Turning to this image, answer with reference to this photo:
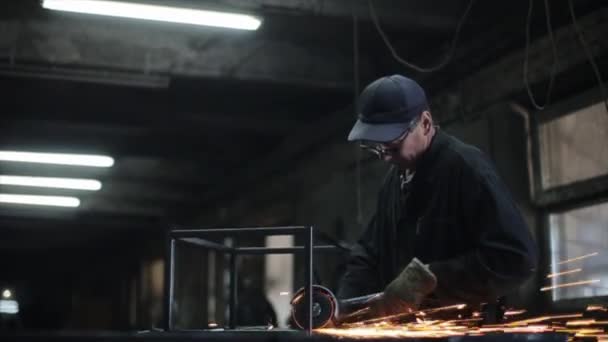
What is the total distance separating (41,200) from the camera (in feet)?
44.3

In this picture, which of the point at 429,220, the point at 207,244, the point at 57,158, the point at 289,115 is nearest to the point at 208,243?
the point at 207,244

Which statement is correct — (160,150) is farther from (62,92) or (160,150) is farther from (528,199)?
(528,199)

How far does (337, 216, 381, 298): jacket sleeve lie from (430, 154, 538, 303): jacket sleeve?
23.9 inches

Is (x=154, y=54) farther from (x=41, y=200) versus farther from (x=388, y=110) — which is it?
(x=41, y=200)

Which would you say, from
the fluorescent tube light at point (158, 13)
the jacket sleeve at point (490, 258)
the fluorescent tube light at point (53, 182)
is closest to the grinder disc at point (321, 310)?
the jacket sleeve at point (490, 258)

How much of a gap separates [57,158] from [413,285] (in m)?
8.25

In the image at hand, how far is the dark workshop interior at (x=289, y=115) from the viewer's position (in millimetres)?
5707

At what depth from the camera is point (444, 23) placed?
6617 millimetres

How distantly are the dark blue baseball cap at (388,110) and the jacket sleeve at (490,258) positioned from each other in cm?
38

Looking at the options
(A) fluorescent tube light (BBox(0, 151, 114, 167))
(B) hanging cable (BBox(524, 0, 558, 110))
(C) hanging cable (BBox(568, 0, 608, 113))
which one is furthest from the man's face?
(A) fluorescent tube light (BBox(0, 151, 114, 167))

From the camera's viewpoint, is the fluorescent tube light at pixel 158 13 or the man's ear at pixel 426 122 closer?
the man's ear at pixel 426 122

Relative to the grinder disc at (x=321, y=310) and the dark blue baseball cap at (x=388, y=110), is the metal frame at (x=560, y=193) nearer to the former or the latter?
the dark blue baseball cap at (x=388, y=110)

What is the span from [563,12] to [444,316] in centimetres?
267

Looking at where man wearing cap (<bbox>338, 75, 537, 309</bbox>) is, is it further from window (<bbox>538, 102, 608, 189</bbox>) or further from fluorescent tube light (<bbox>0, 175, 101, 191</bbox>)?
fluorescent tube light (<bbox>0, 175, 101, 191</bbox>)
